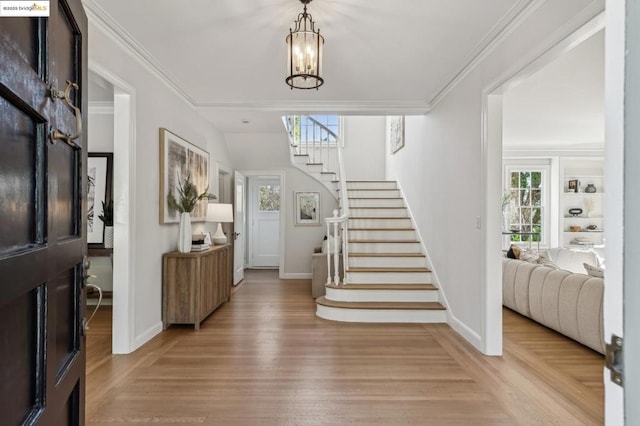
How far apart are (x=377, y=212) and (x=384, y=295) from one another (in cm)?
209

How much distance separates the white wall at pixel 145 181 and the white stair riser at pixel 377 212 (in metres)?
3.12

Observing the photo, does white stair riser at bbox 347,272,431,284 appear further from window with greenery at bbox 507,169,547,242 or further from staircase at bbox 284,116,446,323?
window with greenery at bbox 507,169,547,242

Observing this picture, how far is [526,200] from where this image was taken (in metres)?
7.20

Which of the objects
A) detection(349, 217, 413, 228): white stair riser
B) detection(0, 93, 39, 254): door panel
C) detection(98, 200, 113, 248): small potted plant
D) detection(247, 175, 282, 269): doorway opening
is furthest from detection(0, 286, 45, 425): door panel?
detection(247, 175, 282, 269): doorway opening

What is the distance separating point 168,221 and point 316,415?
97.6 inches

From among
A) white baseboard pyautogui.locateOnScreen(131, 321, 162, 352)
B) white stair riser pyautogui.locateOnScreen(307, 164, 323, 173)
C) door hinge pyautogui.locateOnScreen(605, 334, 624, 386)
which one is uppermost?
white stair riser pyautogui.locateOnScreen(307, 164, 323, 173)

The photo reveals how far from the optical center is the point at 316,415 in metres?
2.05

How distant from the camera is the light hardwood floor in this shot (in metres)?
2.06

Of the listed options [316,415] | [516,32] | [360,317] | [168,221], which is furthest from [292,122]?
[316,415]

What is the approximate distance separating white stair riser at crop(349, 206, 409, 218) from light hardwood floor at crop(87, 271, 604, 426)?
2452mm

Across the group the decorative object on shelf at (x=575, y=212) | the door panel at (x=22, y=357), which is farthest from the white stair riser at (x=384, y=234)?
the door panel at (x=22, y=357)

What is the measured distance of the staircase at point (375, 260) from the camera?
3.89 m

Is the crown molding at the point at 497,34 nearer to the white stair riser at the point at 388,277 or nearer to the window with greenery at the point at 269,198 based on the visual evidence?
the white stair riser at the point at 388,277

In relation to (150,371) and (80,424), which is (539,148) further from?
(80,424)
